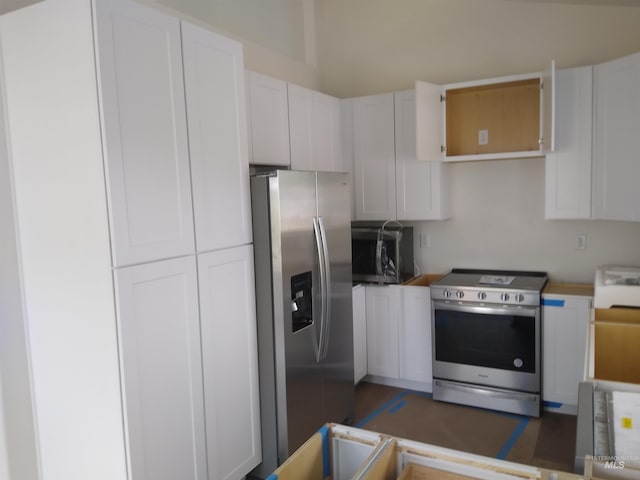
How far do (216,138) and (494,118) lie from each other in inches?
92.4

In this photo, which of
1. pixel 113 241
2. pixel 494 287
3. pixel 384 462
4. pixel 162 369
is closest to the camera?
pixel 384 462

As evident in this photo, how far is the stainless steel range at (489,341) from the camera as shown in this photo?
345cm

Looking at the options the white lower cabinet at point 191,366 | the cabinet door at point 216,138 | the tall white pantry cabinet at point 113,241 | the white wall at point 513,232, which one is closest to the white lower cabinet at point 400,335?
the white wall at point 513,232

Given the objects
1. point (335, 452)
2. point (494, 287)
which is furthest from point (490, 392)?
point (335, 452)

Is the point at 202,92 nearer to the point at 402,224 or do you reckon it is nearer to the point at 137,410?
the point at 137,410

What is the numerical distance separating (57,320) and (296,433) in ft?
4.69

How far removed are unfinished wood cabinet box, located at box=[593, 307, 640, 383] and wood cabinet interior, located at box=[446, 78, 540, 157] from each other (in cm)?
186

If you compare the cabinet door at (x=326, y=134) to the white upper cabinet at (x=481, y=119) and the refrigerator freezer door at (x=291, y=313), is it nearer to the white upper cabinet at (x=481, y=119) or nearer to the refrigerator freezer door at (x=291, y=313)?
the white upper cabinet at (x=481, y=119)

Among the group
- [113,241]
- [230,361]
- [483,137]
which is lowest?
[230,361]

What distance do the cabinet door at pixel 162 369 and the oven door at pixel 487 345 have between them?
2.01 m

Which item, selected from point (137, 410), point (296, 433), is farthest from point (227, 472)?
point (137, 410)

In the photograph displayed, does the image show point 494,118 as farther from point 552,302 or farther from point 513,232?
point 552,302

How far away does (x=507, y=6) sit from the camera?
12.3ft

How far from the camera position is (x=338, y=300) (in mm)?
3238
